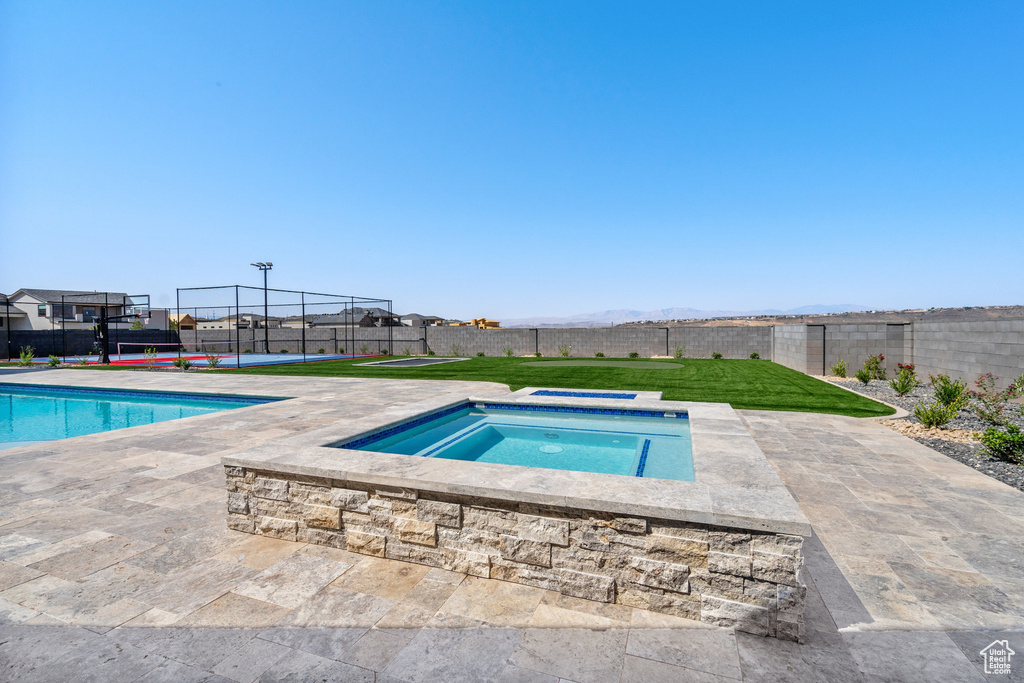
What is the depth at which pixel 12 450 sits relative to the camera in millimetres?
4785

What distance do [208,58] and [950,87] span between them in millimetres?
16441

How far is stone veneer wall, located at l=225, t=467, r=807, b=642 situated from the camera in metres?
1.88

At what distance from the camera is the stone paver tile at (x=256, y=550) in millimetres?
2498

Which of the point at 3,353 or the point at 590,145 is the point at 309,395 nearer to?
the point at 590,145

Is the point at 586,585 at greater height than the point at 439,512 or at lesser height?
lesser

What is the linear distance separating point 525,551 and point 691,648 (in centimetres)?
83

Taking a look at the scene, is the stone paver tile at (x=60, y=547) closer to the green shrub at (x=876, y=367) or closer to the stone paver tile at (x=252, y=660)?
the stone paver tile at (x=252, y=660)

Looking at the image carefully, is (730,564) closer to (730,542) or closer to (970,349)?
(730,542)

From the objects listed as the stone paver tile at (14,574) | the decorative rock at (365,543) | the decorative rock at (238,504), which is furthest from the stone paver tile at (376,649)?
the stone paver tile at (14,574)

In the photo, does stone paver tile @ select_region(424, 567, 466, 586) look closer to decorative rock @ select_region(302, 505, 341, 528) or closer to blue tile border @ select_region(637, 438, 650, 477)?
decorative rock @ select_region(302, 505, 341, 528)

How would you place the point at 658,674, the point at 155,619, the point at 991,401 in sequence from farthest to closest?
the point at 991,401 < the point at 155,619 < the point at 658,674

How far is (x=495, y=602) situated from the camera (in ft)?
6.89

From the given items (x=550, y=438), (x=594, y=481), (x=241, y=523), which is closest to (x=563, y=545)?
(x=594, y=481)

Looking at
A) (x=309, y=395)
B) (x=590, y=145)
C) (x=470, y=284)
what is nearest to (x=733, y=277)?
(x=470, y=284)
